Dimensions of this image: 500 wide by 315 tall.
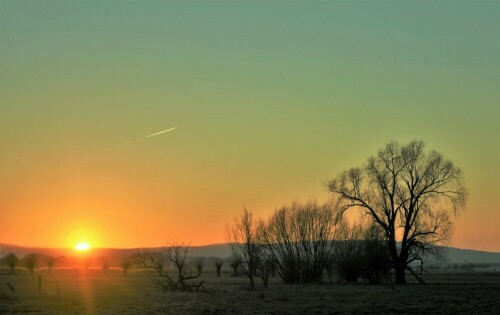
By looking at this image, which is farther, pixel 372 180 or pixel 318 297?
pixel 372 180

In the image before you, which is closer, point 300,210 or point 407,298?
point 407,298

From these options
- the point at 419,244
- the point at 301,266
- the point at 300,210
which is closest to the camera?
the point at 419,244

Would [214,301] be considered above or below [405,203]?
below

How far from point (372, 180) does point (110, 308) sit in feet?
127

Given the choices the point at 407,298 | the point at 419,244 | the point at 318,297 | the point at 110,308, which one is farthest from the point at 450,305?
the point at 419,244

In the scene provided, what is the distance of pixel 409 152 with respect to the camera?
210ft

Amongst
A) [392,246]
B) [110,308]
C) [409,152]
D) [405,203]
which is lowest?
[110,308]

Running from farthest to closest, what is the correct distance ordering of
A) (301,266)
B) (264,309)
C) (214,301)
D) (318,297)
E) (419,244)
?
(301,266) < (419,244) < (318,297) < (214,301) < (264,309)

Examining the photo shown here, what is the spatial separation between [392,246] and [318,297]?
25546 mm

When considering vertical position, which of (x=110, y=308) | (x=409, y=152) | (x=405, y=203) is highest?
(x=409, y=152)

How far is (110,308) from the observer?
33.2m

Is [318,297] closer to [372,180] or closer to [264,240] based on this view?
[372,180]

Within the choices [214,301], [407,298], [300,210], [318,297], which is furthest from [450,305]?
[300,210]

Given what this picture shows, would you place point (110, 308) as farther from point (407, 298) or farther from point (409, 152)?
point (409, 152)
